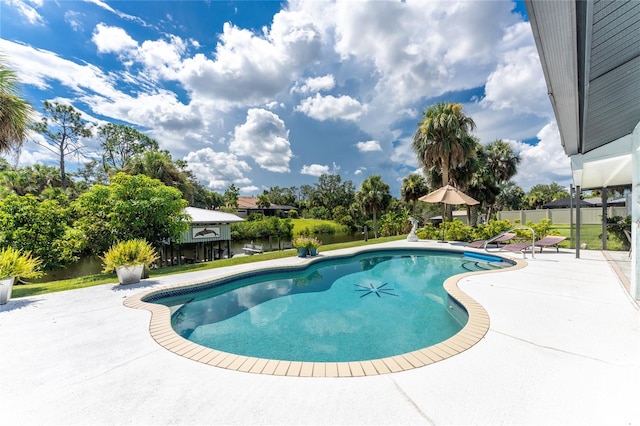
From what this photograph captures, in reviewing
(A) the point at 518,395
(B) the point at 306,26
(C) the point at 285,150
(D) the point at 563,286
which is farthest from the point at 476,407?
(C) the point at 285,150

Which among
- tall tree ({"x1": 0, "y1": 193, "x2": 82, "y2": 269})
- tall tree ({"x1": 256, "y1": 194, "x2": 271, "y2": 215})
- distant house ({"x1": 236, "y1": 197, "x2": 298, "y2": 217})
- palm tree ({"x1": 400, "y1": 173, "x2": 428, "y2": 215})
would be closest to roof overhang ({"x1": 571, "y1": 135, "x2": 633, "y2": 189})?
tall tree ({"x1": 0, "y1": 193, "x2": 82, "y2": 269})

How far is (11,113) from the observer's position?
6.12 meters

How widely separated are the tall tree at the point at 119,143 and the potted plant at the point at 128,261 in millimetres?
25590

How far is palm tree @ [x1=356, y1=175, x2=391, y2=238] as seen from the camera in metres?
23.9

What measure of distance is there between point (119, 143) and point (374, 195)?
91.4 feet

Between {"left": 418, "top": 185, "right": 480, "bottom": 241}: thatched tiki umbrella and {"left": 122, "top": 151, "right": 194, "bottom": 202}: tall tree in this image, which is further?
{"left": 122, "top": 151, "right": 194, "bottom": 202}: tall tree

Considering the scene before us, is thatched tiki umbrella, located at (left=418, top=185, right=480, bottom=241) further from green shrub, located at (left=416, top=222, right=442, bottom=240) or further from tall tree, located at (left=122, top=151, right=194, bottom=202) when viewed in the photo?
tall tree, located at (left=122, top=151, right=194, bottom=202)

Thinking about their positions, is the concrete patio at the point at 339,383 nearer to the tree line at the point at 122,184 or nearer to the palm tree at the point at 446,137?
the tree line at the point at 122,184

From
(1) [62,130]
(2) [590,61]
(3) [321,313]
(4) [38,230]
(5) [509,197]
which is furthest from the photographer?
(5) [509,197]

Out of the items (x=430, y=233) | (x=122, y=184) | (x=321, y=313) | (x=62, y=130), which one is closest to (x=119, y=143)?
(x=62, y=130)

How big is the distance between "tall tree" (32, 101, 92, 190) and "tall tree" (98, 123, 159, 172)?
2.40m

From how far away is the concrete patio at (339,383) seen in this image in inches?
78.6

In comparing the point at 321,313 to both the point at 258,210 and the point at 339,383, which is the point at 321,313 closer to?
the point at 339,383

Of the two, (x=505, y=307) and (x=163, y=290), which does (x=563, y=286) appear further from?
(x=163, y=290)
